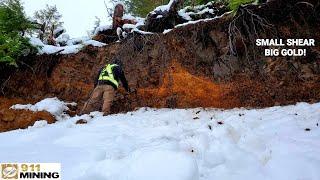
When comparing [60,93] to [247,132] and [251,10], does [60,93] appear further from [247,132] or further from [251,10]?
[247,132]

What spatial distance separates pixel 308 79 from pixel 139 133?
15.3ft

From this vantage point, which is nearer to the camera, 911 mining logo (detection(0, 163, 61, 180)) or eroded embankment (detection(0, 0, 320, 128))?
911 mining logo (detection(0, 163, 61, 180))

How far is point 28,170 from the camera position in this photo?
3.57 metres

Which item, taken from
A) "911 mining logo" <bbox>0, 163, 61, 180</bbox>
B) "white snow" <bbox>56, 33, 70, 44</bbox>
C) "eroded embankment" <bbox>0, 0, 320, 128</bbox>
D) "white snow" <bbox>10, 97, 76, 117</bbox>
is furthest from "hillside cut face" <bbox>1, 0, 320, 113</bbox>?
"911 mining logo" <bbox>0, 163, 61, 180</bbox>

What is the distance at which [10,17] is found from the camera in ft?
36.7

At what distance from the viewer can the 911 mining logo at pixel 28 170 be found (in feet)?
11.3

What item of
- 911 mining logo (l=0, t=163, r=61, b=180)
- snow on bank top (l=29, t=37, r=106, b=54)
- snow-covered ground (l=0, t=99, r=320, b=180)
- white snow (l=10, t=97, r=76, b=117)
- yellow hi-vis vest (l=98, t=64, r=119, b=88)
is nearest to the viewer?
snow-covered ground (l=0, t=99, r=320, b=180)

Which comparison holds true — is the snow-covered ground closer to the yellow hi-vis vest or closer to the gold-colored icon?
the gold-colored icon

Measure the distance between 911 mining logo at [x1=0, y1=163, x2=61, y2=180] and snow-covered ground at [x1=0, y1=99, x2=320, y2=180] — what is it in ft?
0.39

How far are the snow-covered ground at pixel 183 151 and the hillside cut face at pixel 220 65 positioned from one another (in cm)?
251

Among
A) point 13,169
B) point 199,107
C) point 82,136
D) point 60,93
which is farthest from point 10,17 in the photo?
point 13,169

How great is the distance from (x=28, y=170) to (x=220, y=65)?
6.59 metres

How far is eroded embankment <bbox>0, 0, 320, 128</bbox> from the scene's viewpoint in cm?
844

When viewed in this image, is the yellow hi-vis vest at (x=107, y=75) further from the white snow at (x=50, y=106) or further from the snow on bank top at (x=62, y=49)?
the snow on bank top at (x=62, y=49)
